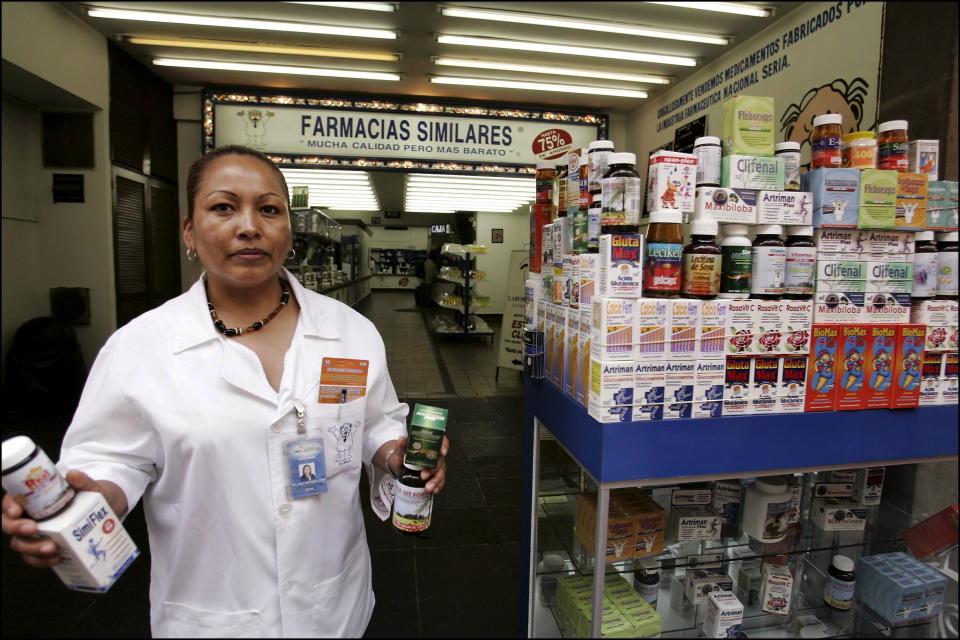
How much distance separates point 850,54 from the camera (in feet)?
10.2

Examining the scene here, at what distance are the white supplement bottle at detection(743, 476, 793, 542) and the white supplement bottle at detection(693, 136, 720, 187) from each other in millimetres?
1037

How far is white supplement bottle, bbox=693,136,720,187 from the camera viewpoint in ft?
5.05

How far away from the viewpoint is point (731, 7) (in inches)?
37.8

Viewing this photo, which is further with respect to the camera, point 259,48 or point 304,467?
point 259,48

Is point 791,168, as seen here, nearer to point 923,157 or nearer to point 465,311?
point 923,157

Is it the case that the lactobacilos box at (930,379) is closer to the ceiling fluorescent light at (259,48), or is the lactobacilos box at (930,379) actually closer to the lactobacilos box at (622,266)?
the lactobacilos box at (622,266)

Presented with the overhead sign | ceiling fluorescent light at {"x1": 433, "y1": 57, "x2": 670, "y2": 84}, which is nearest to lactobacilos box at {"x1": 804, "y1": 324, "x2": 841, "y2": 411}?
ceiling fluorescent light at {"x1": 433, "y1": 57, "x2": 670, "y2": 84}

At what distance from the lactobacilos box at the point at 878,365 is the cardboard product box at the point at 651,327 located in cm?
66

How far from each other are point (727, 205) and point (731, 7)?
25.9 inches

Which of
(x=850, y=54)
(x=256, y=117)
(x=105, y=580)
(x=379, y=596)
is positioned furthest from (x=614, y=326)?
(x=256, y=117)

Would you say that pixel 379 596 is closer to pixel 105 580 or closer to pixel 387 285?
pixel 105 580

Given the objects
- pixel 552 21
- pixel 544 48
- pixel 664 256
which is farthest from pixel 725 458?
pixel 544 48

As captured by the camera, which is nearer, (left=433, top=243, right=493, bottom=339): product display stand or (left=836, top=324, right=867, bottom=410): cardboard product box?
(left=836, top=324, right=867, bottom=410): cardboard product box

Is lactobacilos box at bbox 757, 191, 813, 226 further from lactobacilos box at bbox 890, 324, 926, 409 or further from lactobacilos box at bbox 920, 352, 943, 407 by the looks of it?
lactobacilos box at bbox 920, 352, 943, 407
